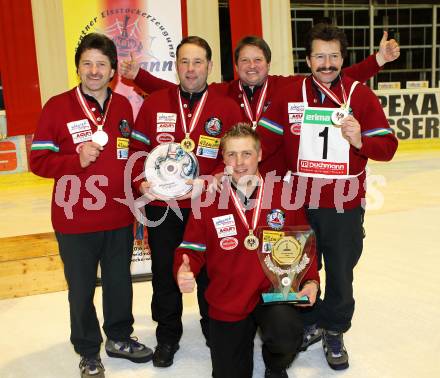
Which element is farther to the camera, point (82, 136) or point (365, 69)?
point (365, 69)

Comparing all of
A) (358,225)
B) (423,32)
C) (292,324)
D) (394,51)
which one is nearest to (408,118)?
(423,32)

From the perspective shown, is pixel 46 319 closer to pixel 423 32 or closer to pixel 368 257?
pixel 368 257

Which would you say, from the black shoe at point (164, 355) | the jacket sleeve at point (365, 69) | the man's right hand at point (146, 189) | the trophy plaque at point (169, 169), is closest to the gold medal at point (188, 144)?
the trophy plaque at point (169, 169)

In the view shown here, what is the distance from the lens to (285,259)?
6.89ft

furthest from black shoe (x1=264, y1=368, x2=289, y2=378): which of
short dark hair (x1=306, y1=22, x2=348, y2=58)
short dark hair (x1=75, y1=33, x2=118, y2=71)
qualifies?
short dark hair (x1=75, y1=33, x2=118, y2=71)

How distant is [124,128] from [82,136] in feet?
0.65

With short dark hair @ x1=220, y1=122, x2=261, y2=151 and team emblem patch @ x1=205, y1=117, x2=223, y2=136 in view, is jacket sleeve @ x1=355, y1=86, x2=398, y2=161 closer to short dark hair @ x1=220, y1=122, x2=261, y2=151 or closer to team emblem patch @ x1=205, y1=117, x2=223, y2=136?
short dark hair @ x1=220, y1=122, x2=261, y2=151

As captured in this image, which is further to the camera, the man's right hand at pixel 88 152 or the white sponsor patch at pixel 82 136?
the white sponsor patch at pixel 82 136

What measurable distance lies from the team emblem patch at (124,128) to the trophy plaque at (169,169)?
0.53ft

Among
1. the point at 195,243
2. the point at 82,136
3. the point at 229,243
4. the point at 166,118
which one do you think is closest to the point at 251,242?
the point at 229,243

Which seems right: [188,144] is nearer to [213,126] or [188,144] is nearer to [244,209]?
[213,126]

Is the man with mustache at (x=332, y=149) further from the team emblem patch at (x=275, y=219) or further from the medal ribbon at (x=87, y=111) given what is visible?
the medal ribbon at (x=87, y=111)

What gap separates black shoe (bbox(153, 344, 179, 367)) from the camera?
104 inches

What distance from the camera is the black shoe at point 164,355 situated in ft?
8.67
